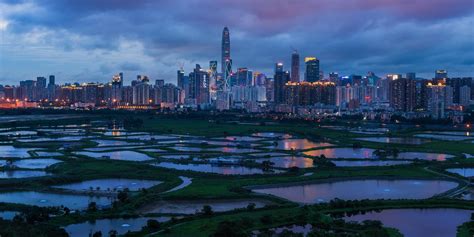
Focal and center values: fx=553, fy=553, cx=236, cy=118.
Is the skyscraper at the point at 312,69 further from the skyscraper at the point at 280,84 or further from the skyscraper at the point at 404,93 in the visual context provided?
the skyscraper at the point at 404,93

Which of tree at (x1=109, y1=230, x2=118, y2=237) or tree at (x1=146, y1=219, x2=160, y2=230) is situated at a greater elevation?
tree at (x1=146, y1=219, x2=160, y2=230)

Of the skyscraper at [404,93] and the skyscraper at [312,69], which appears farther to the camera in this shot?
the skyscraper at [312,69]

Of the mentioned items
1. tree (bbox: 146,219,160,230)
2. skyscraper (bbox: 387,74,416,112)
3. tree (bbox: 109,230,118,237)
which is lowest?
tree (bbox: 109,230,118,237)

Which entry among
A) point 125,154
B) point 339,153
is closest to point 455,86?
point 339,153

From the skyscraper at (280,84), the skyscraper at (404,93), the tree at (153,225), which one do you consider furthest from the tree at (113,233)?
the skyscraper at (280,84)

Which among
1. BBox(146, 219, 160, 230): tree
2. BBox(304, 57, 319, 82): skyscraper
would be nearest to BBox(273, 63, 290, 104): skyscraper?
BBox(304, 57, 319, 82): skyscraper

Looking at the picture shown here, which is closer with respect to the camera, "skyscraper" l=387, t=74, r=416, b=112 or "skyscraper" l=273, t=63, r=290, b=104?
"skyscraper" l=387, t=74, r=416, b=112

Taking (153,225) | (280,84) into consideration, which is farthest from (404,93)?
(153,225)

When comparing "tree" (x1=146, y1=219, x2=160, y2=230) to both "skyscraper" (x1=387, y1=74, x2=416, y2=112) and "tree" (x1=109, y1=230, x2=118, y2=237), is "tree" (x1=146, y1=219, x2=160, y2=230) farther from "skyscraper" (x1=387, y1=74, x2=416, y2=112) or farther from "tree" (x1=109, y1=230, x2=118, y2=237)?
"skyscraper" (x1=387, y1=74, x2=416, y2=112)

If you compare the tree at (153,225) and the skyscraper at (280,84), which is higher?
the skyscraper at (280,84)
